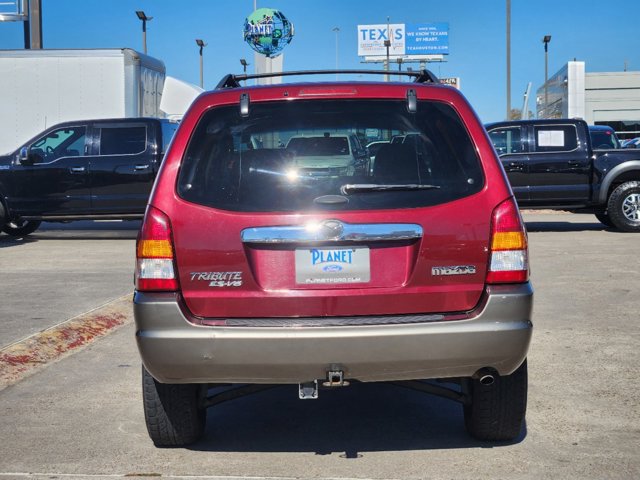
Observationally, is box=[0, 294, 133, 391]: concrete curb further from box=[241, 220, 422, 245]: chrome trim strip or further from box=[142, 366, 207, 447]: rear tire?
box=[241, 220, 422, 245]: chrome trim strip

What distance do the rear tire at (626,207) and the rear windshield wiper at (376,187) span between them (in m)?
11.9

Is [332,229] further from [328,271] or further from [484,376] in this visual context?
[484,376]

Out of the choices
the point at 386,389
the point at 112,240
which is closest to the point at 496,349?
the point at 386,389

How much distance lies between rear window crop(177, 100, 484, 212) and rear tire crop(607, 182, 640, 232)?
1171 cm

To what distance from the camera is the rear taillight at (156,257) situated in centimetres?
376

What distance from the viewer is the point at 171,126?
1488 cm

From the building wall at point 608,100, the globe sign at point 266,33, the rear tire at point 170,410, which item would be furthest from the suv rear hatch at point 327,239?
the building wall at point 608,100

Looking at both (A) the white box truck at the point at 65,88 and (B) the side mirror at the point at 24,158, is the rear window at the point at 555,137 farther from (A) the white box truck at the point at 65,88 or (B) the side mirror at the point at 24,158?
(B) the side mirror at the point at 24,158

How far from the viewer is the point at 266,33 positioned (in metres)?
33.5

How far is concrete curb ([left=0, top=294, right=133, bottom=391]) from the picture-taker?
5.91 m

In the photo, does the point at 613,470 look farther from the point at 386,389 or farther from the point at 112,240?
the point at 112,240

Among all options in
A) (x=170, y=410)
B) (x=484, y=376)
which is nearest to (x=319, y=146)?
(x=484, y=376)

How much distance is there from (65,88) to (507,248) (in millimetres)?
15734

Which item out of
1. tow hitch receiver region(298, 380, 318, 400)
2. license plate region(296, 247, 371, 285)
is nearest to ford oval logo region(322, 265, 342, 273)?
license plate region(296, 247, 371, 285)
